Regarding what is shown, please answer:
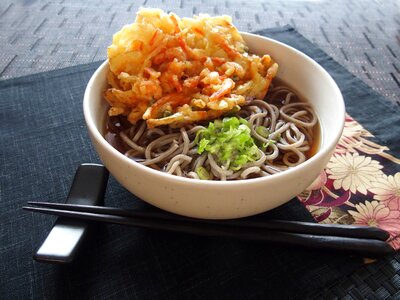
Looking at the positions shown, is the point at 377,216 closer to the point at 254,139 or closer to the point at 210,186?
the point at 254,139

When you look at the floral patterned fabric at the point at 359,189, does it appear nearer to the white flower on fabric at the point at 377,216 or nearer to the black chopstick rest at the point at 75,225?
the white flower on fabric at the point at 377,216

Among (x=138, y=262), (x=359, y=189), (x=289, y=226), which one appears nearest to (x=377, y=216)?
(x=359, y=189)

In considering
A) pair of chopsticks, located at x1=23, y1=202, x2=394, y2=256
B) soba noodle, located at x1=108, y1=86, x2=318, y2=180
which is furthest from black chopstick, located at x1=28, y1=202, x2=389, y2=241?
soba noodle, located at x1=108, y1=86, x2=318, y2=180

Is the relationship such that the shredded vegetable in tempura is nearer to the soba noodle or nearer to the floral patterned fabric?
the soba noodle

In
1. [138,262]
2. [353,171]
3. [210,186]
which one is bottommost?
[138,262]

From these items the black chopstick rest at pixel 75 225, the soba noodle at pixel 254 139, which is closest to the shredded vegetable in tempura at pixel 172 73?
the soba noodle at pixel 254 139

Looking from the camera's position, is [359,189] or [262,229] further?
[359,189]
